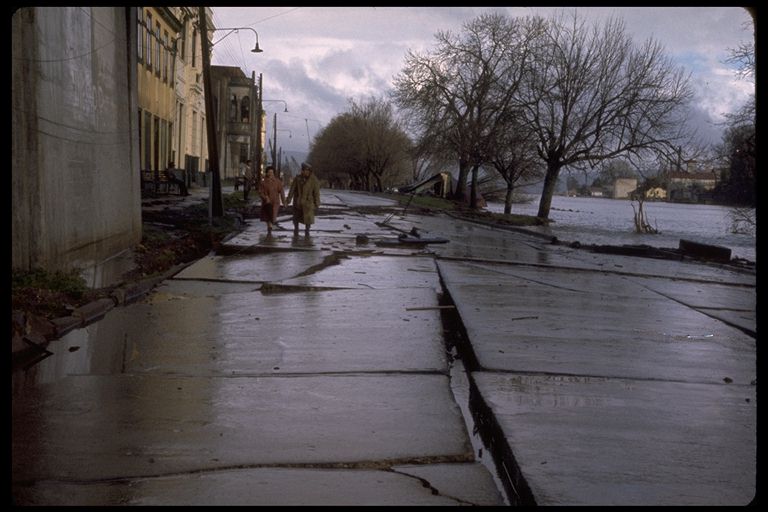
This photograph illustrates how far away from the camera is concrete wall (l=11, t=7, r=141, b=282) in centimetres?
845

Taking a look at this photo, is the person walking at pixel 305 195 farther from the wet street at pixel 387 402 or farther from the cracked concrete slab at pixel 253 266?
the wet street at pixel 387 402

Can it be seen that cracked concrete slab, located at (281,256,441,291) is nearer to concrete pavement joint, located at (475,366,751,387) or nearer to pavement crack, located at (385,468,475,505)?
concrete pavement joint, located at (475,366,751,387)

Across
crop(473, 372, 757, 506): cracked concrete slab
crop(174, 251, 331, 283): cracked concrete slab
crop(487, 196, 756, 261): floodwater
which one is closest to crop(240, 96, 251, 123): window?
crop(487, 196, 756, 261): floodwater

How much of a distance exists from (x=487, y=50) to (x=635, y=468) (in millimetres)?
48438

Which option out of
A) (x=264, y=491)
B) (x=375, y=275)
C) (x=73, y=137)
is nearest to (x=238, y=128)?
(x=375, y=275)

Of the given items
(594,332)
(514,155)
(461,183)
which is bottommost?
(594,332)

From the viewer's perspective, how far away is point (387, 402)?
534 cm

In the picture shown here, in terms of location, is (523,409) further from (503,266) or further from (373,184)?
(373,184)

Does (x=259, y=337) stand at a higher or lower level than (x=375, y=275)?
lower

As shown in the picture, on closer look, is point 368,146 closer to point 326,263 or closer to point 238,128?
point 238,128

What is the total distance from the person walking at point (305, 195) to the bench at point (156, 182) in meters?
10.7

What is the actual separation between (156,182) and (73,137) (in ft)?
61.1

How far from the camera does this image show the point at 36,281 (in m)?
8.38

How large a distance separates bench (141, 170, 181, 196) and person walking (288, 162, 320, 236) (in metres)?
10.7
